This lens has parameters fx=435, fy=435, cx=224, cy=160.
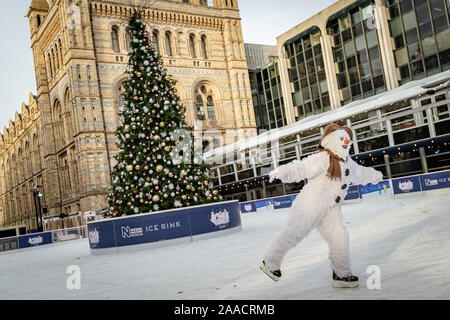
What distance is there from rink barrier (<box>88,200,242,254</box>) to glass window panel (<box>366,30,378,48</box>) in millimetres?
21574

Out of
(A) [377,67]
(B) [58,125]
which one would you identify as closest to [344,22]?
(A) [377,67]

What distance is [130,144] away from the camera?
11.9 meters

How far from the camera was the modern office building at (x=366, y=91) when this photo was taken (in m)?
20.7

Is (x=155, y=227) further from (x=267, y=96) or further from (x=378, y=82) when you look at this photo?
(x=267, y=96)

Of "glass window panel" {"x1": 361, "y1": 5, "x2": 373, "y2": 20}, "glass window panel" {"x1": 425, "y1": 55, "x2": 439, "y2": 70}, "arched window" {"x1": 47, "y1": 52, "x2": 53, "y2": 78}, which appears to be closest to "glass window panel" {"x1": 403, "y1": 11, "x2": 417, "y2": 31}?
"glass window panel" {"x1": 425, "y1": 55, "x2": 439, "y2": 70}

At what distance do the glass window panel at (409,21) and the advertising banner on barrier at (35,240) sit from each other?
959 inches

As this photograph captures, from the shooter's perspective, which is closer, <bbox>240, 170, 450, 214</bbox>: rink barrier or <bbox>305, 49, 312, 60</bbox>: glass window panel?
<bbox>240, 170, 450, 214</bbox>: rink barrier

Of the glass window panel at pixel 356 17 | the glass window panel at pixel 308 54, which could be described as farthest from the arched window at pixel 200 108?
the glass window panel at pixel 356 17

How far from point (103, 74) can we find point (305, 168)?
32947mm

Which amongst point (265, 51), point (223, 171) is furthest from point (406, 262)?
point (265, 51)

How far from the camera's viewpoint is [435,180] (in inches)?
642

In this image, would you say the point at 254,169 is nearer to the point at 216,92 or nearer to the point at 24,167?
the point at 216,92

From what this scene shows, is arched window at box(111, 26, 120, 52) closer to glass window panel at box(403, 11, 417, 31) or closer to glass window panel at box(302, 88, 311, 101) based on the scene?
glass window panel at box(302, 88, 311, 101)

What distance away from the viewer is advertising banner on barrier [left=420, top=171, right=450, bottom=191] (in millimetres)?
16016
